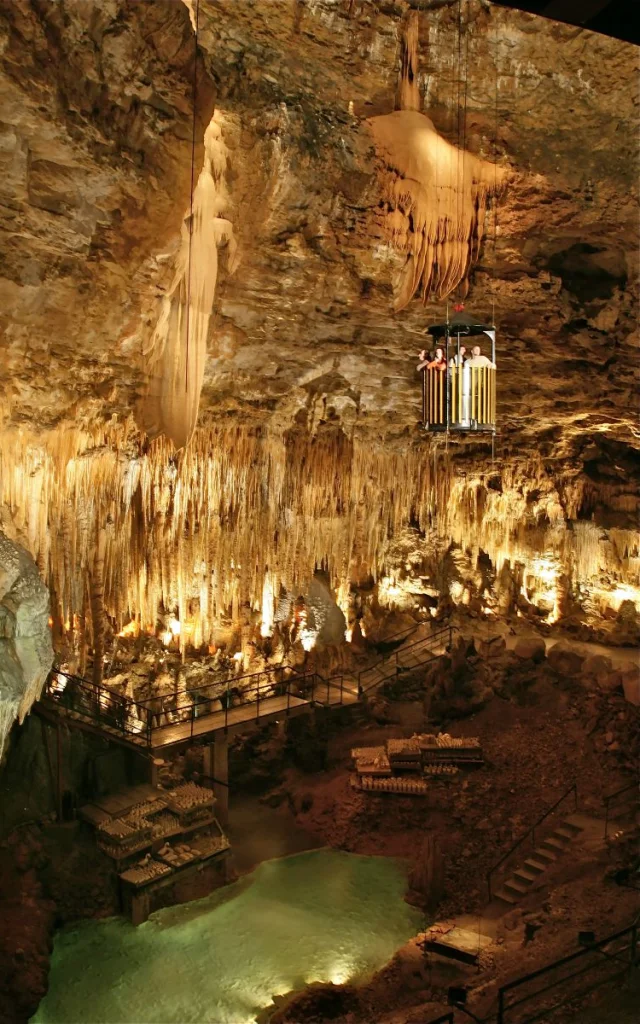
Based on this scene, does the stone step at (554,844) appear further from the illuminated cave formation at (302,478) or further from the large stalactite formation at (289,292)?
the large stalactite formation at (289,292)

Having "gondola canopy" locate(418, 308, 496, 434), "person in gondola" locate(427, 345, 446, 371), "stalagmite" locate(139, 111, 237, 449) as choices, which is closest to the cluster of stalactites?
"stalagmite" locate(139, 111, 237, 449)

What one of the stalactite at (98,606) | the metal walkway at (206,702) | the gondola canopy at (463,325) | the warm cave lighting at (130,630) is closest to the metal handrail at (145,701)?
the metal walkway at (206,702)

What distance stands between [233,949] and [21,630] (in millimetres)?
5082

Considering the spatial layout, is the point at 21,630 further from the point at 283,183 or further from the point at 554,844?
the point at 554,844

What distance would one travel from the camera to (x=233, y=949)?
8562 mm

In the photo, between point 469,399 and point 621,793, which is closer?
point 469,399

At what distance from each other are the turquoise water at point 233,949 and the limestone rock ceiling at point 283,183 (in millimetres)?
5881

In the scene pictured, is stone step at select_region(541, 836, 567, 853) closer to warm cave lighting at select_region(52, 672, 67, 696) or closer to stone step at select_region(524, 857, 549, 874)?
stone step at select_region(524, 857, 549, 874)

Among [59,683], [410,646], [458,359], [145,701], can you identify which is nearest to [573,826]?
[410,646]

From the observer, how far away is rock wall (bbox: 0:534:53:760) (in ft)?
17.3

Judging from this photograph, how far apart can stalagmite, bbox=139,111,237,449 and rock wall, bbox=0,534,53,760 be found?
2.82m

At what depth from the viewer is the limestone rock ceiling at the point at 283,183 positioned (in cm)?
511

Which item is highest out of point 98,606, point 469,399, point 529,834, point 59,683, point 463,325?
point 463,325

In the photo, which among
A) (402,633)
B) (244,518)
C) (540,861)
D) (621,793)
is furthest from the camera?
(402,633)
